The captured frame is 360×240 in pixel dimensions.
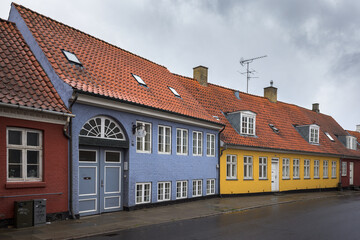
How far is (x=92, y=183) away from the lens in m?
12.9

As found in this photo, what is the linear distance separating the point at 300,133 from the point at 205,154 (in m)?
13.2

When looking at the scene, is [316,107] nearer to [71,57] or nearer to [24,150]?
[71,57]

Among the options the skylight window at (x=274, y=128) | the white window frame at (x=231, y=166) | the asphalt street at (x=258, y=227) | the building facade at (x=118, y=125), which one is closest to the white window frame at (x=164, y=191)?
the building facade at (x=118, y=125)

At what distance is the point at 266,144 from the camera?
23.2 meters

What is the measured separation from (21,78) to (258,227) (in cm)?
895

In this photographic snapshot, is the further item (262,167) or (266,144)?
(262,167)

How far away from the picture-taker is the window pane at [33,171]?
10858mm

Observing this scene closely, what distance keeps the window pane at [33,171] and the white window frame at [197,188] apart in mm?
8873

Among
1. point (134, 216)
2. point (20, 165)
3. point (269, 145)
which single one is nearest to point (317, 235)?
point (134, 216)

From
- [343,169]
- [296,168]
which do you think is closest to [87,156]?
[296,168]

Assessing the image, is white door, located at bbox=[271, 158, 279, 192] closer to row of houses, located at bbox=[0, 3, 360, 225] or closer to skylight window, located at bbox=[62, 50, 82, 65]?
row of houses, located at bbox=[0, 3, 360, 225]

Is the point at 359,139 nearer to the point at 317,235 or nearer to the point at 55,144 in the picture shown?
the point at 317,235

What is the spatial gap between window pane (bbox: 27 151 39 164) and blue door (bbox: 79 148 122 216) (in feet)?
5.74

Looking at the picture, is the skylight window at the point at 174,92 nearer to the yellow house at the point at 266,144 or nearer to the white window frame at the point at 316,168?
the yellow house at the point at 266,144
